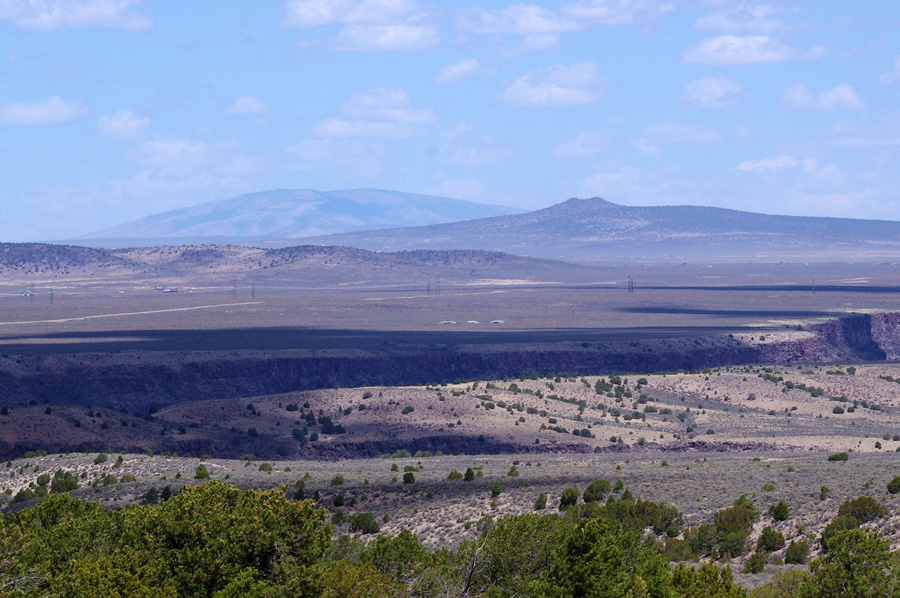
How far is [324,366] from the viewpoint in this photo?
83375 mm

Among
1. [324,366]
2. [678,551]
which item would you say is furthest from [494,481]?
[324,366]

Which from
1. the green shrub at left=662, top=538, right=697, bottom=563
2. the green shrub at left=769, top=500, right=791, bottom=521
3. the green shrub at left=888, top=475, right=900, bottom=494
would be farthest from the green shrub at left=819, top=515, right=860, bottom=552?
the green shrub at left=888, top=475, right=900, bottom=494

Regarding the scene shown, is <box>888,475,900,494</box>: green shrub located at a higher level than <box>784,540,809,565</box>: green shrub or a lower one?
higher

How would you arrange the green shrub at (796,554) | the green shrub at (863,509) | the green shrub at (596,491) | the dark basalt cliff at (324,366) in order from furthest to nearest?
the dark basalt cliff at (324,366)
the green shrub at (596,491)
the green shrub at (863,509)
the green shrub at (796,554)

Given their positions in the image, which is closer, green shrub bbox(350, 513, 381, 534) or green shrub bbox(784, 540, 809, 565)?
green shrub bbox(784, 540, 809, 565)

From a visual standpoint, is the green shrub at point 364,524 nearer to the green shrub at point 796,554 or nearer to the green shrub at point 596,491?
the green shrub at point 596,491

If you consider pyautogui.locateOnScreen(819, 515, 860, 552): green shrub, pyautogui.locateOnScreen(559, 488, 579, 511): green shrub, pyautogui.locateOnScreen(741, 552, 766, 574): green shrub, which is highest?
pyautogui.locateOnScreen(819, 515, 860, 552): green shrub

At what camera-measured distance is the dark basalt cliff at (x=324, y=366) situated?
75.0m

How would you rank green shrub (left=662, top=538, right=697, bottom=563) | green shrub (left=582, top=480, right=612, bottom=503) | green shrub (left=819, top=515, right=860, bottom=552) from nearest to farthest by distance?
green shrub (left=662, top=538, right=697, bottom=563) → green shrub (left=819, top=515, right=860, bottom=552) → green shrub (left=582, top=480, right=612, bottom=503)

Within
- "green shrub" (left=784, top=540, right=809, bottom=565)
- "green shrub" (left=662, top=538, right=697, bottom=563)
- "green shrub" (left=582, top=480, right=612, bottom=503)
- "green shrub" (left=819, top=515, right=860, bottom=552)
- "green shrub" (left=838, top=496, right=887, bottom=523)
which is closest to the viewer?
"green shrub" (left=784, top=540, right=809, bottom=565)

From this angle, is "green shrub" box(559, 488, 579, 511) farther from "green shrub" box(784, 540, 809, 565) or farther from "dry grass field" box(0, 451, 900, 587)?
"green shrub" box(784, 540, 809, 565)

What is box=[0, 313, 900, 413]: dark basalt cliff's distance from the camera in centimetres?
7500

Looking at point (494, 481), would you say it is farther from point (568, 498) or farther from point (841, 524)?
point (841, 524)

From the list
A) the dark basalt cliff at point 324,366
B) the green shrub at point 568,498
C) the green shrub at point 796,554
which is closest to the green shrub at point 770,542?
the green shrub at point 796,554
